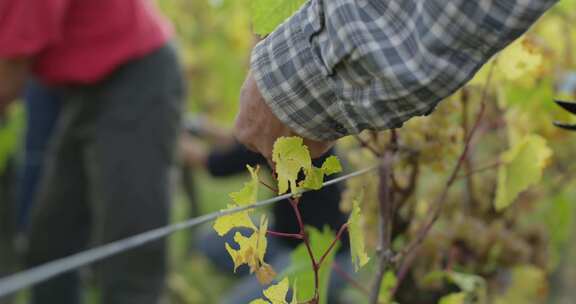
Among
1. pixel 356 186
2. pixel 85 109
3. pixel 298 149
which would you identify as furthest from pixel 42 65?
pixel 298 149

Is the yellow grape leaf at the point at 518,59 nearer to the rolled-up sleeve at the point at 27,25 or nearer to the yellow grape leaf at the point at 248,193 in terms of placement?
the yellow grape leaf at the point at 248,193

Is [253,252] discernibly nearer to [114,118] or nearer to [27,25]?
[27,25]

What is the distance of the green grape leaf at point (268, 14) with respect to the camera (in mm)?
1096

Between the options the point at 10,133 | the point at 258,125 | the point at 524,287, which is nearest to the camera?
the point at 258,125

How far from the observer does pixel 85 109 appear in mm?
2398

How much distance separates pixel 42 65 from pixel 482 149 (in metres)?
1.31

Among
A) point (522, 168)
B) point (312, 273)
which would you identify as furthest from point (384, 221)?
point (522, 168)

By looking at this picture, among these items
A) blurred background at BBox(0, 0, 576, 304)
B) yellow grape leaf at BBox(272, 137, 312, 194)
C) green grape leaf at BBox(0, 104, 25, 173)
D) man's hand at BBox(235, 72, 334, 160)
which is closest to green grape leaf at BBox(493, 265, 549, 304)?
blurred background at BBox(0, 0, 576, 304)

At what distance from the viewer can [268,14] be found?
110 cm

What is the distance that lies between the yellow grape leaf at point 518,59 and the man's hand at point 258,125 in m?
0.35

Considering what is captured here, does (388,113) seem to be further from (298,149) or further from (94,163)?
(94,163)

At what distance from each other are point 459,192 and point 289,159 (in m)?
1.04

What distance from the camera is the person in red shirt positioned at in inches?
87.5

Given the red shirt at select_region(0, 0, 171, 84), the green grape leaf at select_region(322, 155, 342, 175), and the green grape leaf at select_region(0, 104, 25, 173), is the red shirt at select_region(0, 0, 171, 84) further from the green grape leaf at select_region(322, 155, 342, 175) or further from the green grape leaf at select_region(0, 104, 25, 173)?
the green grape leaf at select_region(322, 155, 342, 175)
